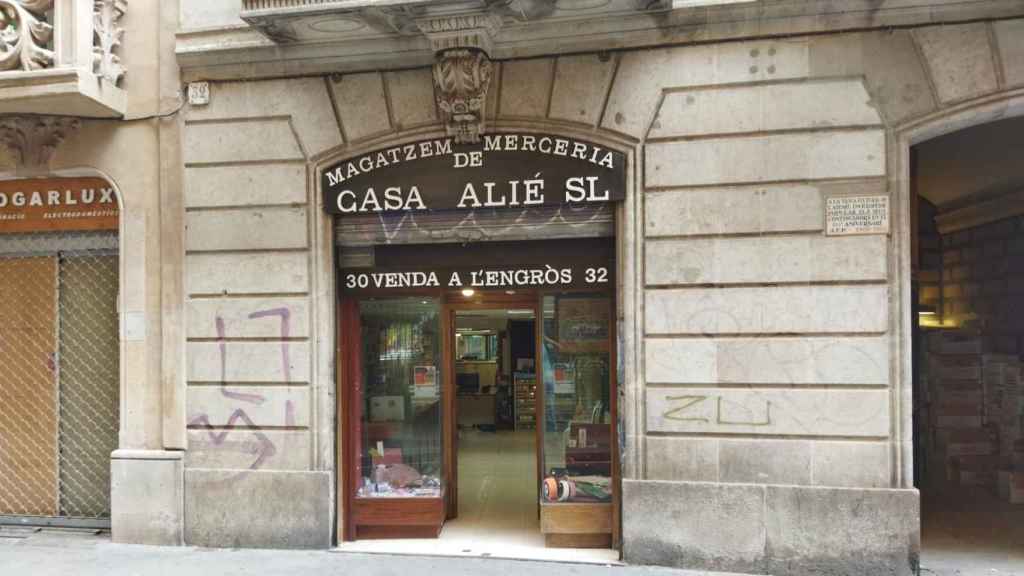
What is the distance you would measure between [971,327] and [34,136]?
1196cm

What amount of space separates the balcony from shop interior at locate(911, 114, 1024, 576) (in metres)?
8.76

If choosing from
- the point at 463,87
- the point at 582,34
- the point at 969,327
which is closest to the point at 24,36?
the point at 463,87

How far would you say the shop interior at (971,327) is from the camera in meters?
8.27

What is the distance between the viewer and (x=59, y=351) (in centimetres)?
757

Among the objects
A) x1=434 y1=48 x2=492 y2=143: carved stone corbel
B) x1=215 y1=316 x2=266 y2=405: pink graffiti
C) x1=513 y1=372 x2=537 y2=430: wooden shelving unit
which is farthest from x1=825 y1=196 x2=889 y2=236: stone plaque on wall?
x1=513 y1=372 x2=537 y2=430: wooden shelving unit

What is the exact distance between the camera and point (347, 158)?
22.6ft

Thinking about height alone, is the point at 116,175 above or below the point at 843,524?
above

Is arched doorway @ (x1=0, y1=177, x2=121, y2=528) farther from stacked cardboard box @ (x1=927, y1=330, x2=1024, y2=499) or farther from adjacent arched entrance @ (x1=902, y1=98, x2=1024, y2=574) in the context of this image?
stacked cardboard box @ (x1=927, y1=330, x2=1024, y2=499)

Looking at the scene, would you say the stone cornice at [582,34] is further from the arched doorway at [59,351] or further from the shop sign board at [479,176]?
the arched doorway at [59,351]

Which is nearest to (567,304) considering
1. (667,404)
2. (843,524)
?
(667,404)

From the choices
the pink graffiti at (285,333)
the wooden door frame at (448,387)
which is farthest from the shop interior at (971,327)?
the pink graffiti at (285,333)

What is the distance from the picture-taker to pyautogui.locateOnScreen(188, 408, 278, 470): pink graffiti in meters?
6.89

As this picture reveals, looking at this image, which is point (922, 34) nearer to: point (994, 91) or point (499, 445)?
point (994, 91)

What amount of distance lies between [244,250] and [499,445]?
5.53m
